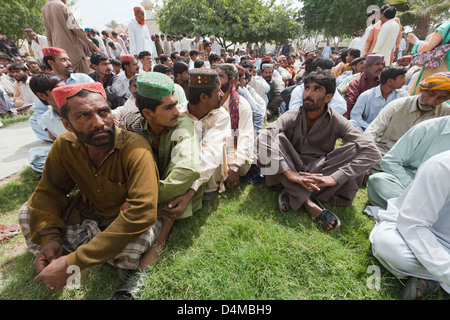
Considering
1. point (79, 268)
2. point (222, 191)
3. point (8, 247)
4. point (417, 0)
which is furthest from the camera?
point (417, 0)

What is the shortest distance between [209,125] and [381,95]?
3.58m

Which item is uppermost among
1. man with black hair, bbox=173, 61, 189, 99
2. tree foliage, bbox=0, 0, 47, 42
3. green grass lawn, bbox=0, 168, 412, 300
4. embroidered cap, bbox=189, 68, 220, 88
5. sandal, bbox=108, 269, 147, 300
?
tree foliage, bbox=0, 0, 47, 42

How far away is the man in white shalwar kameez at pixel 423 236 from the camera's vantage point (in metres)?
1.53

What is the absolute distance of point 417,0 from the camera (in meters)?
18.9

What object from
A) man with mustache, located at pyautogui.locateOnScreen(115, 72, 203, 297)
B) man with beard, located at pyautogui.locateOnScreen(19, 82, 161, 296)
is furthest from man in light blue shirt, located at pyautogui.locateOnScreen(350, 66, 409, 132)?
man with beard, located at pyautogui.locateOnScreen(19, 82, 161, 296)

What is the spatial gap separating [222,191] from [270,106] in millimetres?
4217

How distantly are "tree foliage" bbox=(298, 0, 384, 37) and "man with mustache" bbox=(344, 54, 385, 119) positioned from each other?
24.7 m

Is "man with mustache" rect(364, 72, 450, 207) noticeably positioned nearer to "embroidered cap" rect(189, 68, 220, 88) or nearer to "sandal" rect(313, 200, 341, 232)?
"sandal" rect(313, 200, 341, 232)

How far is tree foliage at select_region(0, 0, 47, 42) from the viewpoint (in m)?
19.2

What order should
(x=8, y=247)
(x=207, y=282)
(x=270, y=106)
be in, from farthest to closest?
(x=270, y=106)
(x=8, y=247)
(x=207, y=282)

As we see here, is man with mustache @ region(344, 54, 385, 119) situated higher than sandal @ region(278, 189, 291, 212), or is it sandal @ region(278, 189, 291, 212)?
Result: man with mustache @ region(344, 54, 385, 119)

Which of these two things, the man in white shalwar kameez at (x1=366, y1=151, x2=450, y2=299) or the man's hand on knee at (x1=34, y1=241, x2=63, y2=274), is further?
the man's hand on knee at (x1=34, y1=241, x2=63, y2=274)
